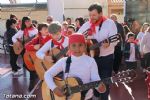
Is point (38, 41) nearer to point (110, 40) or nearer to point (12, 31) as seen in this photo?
point (110, 40)

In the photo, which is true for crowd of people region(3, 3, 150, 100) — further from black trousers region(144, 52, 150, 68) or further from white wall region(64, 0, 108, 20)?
white wall region(64, 0, 108, 20)

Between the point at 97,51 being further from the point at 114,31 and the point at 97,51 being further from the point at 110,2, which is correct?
the point at 110,2

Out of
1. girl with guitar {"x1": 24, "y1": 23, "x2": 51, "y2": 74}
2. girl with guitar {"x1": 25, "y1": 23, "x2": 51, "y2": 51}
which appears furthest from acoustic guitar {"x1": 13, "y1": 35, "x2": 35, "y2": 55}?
girl with guitar {"x1": 25, "y1": 23, "x2": 51, "y2": 51}

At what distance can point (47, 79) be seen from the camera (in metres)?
3.94

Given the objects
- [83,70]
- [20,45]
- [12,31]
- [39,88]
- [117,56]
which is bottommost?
[39,88]

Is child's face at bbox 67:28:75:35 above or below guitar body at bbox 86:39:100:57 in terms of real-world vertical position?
below

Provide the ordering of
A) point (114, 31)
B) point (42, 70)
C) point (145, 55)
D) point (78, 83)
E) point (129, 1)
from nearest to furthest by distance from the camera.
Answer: point (78, 83) < point (114, 31) < point (42, 70) < point (145, 55) < point (129, 1)

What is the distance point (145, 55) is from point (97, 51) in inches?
141

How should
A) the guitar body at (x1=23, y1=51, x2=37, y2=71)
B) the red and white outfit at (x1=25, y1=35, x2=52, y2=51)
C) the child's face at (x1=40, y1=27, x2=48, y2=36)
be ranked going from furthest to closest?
the guitar body at (x1=23, y1=51, x2=37, y2=71) → the child's face at (x1=40, y1=27, x2=48, y2=36) → the red and white outfit at (x1=25, y1=35, x2=52, y2=51)

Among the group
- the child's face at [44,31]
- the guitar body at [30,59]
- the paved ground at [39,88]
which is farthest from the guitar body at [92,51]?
the guitar body at [30,59]

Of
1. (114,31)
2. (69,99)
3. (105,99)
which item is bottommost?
(105,99)

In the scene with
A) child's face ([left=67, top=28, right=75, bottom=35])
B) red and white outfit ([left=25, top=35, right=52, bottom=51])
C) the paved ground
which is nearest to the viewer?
red and white outfit ([left=25, top=35, right=52, bottom=51])

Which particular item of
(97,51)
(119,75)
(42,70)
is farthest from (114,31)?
(42,70)

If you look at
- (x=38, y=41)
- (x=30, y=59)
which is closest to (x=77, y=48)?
(x=38, y=41)
